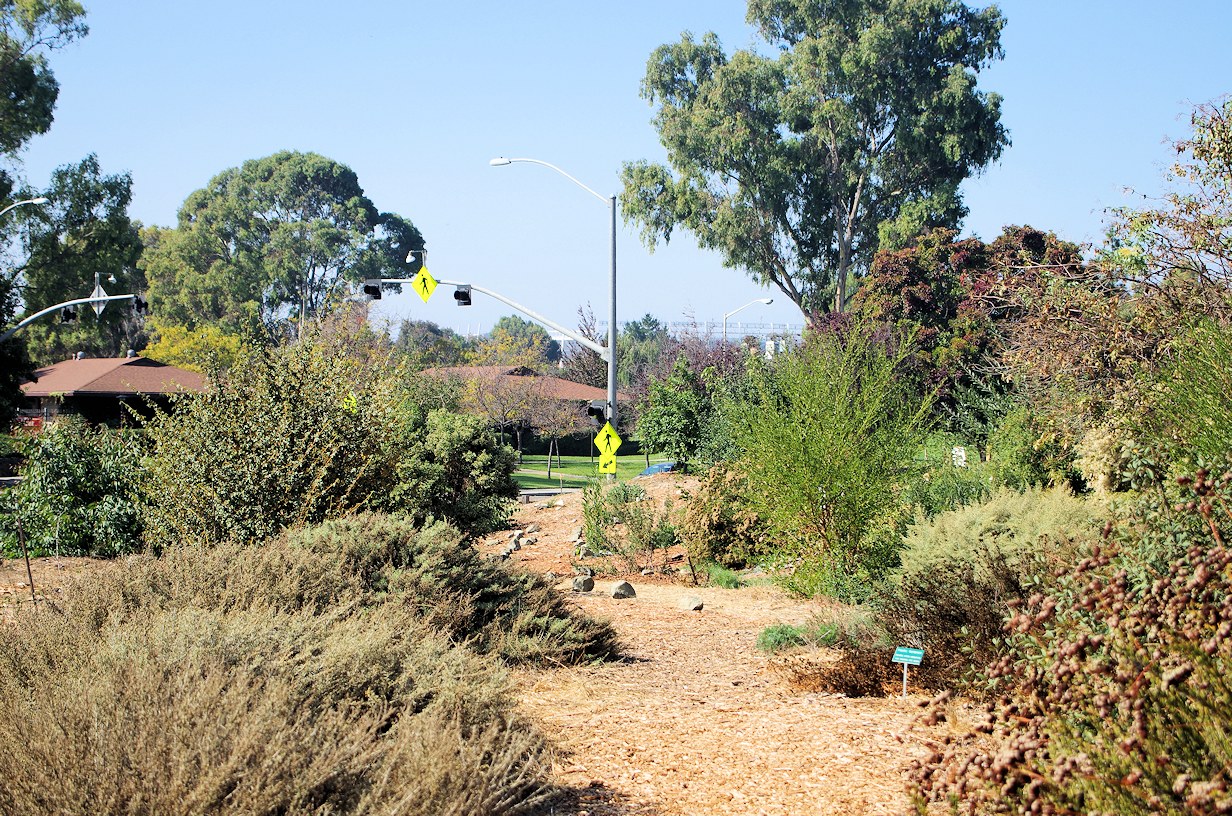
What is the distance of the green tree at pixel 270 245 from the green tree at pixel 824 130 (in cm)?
3246

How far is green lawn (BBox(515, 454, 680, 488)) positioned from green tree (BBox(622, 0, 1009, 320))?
945 cm

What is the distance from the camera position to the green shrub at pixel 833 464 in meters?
12.4

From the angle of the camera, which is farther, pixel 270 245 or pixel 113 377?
pixel 270 245

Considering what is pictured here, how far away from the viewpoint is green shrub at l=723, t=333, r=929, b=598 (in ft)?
40.7

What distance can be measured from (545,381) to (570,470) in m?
5.80

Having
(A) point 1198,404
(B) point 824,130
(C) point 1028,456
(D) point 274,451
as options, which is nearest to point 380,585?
(D) point 274,451

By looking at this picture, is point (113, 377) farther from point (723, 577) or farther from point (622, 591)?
point (622, 591)

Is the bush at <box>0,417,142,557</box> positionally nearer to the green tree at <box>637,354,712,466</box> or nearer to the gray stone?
the gray stone

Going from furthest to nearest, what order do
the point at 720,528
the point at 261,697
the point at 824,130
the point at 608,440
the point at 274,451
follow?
the point at 824,130 < the point at 608,440 < the point at 720,528 < the point at 274,451 < the point at 261,697

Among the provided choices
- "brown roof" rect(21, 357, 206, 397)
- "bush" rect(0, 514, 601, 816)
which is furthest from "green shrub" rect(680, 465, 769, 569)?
"brown roof" rect(21, 357, 206, 397)

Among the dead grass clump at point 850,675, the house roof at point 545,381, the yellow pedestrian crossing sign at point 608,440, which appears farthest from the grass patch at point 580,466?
the dead grass clump at point 850,675

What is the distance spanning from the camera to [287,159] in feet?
261

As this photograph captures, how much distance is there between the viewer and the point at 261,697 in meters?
4.48

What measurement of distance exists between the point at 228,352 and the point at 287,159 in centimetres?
3365
